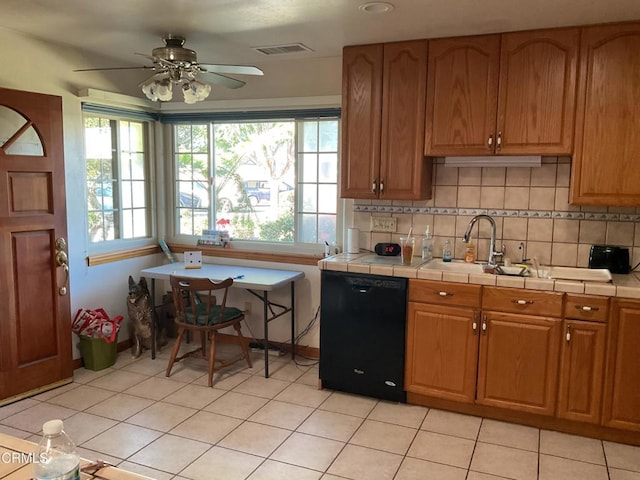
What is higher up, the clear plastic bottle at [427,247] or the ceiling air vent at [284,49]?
the ceiling air vent at [284,49]

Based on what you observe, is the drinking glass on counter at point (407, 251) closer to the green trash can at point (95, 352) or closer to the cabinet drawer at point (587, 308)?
the cabinet drawer at point (587, 308)

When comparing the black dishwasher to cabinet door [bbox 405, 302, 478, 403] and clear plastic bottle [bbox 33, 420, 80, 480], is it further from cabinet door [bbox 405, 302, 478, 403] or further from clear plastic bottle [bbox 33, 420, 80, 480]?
clear plastic bottle [bbox 33, 420, 80, 480]

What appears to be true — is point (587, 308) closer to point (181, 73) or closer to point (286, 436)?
point (286, 436)

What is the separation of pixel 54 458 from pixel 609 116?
10.0ft

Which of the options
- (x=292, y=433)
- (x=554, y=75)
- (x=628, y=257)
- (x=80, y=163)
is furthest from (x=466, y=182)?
(x=80, y=163)

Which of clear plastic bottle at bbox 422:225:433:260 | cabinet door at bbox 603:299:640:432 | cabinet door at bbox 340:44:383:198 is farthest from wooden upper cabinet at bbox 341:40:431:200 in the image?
cabinet door at bbox 603:299:640:432

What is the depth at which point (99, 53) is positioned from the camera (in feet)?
12.8

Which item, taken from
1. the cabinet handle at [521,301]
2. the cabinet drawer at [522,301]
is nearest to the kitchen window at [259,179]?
the cabinet drawer at [522,301]

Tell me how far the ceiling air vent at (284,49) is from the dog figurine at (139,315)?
2.02m

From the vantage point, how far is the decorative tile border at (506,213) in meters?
3.22

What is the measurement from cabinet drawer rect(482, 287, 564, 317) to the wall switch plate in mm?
959

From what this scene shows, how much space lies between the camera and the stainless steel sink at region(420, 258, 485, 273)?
3.33 metres

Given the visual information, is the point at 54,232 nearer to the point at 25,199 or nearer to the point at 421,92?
the point at 25,199

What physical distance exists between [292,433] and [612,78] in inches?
105
